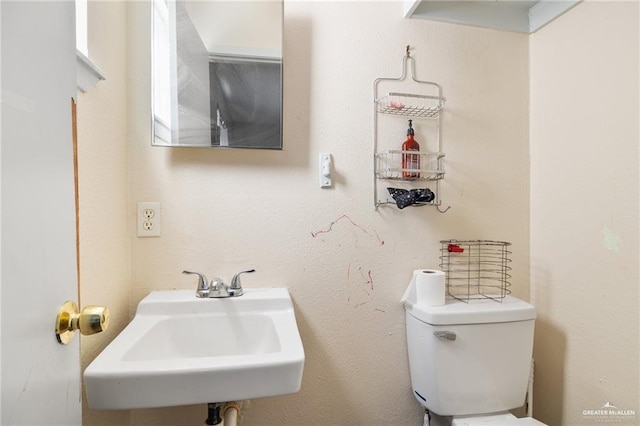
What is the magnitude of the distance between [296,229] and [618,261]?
3.43 feet

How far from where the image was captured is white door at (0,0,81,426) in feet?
1.05

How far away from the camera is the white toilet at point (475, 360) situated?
3.39ft

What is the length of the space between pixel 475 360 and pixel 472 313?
0.53 ft

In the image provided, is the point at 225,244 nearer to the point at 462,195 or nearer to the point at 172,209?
the point at 172,209

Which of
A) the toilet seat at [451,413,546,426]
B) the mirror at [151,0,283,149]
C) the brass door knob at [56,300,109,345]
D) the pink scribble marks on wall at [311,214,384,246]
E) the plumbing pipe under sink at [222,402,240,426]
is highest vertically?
the mirror at [151,0,283,149]

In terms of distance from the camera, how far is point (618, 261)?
969mm

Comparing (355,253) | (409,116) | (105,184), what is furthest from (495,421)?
(105,184)

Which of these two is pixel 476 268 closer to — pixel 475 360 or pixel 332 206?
pixel 475 360

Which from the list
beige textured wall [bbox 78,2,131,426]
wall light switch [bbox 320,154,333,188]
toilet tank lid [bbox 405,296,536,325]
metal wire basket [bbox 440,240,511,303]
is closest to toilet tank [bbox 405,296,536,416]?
toilet tank lid [bbox 405,296,536,325]

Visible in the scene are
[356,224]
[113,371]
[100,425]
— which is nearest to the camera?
[113,371]

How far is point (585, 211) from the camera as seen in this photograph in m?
1.07

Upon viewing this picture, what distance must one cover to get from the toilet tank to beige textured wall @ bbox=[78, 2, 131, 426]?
3.28 feet

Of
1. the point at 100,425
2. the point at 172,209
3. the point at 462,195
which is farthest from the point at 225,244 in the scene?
the point at 462,195

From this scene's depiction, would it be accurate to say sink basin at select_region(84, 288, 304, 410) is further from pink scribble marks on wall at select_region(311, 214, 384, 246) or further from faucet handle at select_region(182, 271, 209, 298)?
pink scribble marks on wall at select_region(311, 214, 384, 246)
